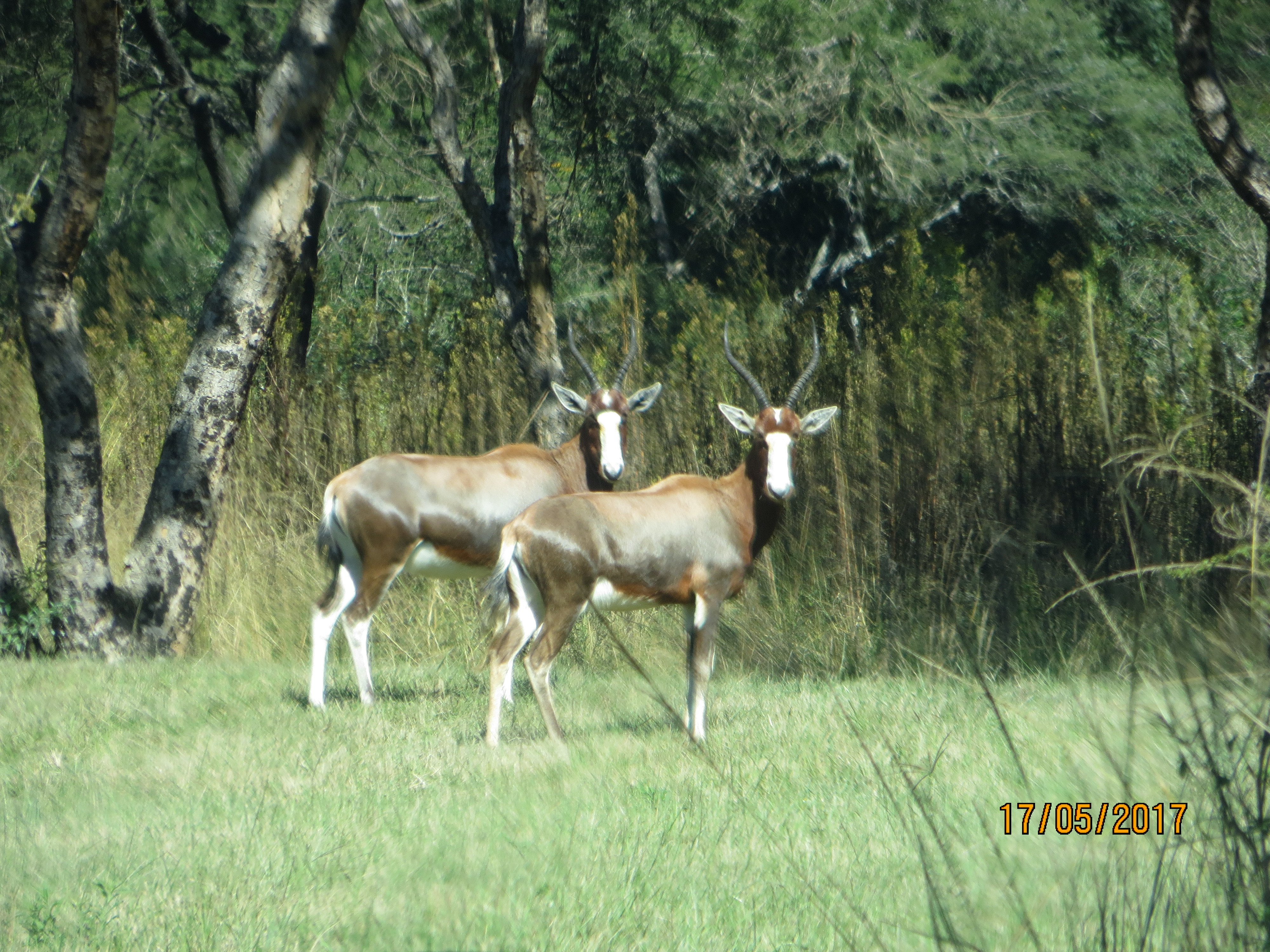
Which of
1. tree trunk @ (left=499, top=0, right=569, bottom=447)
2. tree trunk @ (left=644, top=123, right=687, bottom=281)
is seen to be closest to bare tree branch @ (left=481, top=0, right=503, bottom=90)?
tree trunk @ (left=499, top=0, right=569, bottom=447)

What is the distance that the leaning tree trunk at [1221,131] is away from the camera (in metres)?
8.07

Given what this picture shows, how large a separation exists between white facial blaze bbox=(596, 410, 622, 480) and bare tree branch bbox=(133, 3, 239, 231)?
669cm

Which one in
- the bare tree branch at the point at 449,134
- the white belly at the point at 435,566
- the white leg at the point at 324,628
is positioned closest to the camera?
the white leg at the point at 324,628

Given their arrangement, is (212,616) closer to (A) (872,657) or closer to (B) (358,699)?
(B) (358,699)

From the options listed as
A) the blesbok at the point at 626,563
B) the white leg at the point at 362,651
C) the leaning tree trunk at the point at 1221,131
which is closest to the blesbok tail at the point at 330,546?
the white leg at the point at 362,651

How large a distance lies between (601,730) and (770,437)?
1772 millimetres

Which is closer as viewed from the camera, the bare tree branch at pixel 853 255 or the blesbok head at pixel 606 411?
the blesbok head at pixel 606 411

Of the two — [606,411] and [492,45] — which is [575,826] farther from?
[492,45]

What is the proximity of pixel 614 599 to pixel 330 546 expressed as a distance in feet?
8.12

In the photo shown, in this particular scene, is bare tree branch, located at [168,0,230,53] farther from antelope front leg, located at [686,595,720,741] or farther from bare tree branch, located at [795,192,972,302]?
antelope front leg, located at [686,595,720,741]

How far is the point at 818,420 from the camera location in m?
7.87

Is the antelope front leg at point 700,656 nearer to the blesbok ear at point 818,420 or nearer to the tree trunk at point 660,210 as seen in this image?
the blesbok ear at point 818,420

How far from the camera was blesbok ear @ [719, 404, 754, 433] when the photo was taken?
7.73 metres

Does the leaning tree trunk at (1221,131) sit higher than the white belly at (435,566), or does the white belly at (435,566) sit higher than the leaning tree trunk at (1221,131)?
the leaning tree trunk at (1221,131)
